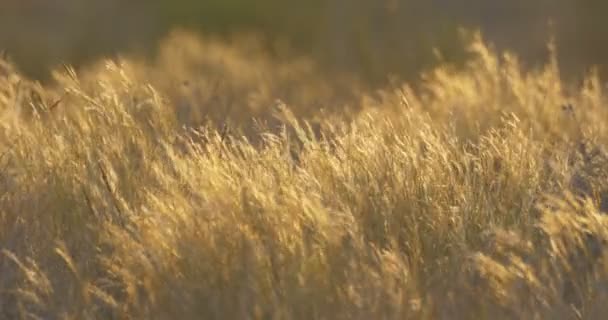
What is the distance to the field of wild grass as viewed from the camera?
5008 mm

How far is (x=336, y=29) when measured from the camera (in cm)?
1410

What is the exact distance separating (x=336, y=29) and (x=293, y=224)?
8918 millimetres

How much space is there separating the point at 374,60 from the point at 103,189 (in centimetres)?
731

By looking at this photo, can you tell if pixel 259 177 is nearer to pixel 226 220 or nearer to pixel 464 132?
pixel 226 220

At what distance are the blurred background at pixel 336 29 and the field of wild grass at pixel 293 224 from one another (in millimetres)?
6010

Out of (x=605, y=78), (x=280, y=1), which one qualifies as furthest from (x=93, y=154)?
(x=280, y=1)

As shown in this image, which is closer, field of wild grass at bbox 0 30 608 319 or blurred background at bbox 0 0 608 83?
field of wild grass at bbox 0 30 608 319

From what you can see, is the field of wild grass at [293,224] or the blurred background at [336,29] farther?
the blurred background at [336,29]

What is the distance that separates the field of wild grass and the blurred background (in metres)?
6.01

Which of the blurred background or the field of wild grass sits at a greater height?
the blurred background

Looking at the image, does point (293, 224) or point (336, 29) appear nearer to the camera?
point (293, 224)

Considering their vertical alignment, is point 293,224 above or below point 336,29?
below

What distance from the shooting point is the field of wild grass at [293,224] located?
5.01 meters

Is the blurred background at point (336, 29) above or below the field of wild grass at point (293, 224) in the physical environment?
above
